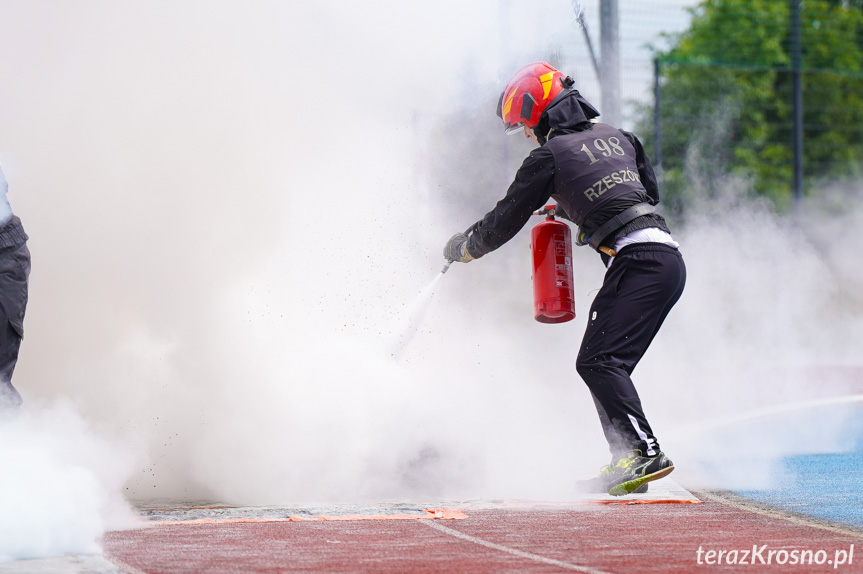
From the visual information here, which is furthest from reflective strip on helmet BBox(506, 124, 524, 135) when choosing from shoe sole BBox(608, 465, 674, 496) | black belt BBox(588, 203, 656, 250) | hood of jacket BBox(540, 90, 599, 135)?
shoe sole BBox(608, 465, 674, 496)

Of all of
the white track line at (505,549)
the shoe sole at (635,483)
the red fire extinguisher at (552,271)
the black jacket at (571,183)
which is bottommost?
the white track line at (505,549)

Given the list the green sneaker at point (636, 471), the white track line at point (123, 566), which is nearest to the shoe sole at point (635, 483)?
the green sneaker at point (636, 471)

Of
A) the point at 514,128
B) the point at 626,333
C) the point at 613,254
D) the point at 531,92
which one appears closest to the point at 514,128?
the point at 514,128

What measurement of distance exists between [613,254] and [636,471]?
0.95 m

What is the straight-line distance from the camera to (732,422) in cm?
820

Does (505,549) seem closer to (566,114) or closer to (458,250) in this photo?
(458,250)

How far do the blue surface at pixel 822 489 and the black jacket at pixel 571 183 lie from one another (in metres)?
1.50

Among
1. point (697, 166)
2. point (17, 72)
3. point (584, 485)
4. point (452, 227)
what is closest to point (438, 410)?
point (584, 485)

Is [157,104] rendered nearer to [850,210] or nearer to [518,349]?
[518,349]

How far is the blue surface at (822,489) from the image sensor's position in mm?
5023

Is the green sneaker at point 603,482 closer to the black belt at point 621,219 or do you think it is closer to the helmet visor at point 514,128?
the black belt at point 621,219

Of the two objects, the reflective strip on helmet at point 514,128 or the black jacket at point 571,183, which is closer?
the black jacket at point 571,183

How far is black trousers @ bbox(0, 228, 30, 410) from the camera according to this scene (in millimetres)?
4699

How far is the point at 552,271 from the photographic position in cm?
516
